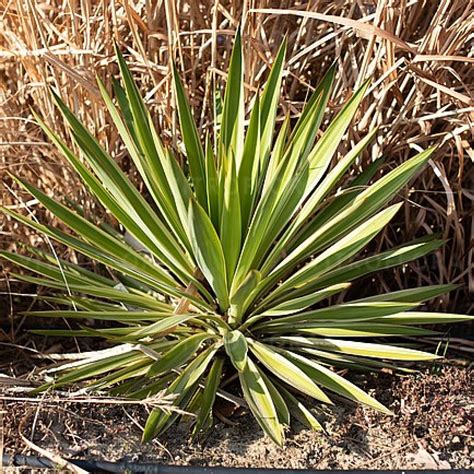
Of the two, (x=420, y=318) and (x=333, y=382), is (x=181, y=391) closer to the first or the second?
(x=333, y=382)

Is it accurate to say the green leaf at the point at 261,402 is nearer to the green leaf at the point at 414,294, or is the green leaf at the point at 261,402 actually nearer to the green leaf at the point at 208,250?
the green leaf at the point at 208,250

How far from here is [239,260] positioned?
2.10m

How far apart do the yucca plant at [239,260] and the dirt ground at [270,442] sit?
74 millimetres

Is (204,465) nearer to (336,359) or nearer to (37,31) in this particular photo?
(336,359)

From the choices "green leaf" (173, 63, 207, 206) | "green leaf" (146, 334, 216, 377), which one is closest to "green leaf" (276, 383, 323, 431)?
"green leaf" (146, 334, 216, 377)

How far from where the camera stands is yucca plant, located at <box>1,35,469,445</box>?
206 cm

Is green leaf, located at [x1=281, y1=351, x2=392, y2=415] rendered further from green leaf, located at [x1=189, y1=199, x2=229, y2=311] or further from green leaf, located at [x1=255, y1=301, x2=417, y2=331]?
green leaf, located at [x1=189, y1=199, x2=229, y2=311]

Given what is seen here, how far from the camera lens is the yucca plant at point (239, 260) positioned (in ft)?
6.77

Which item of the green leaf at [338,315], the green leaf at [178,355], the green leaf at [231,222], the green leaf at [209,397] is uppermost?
the green leaf at [231,222]

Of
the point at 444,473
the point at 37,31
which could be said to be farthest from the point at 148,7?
the point at 444,473

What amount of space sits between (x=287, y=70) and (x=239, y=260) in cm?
64

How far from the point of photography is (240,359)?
201 centimetres

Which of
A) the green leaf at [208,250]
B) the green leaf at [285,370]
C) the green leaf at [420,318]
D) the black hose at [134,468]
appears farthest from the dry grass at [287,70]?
the black hose at [134,468]

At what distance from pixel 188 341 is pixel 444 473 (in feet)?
2.32
